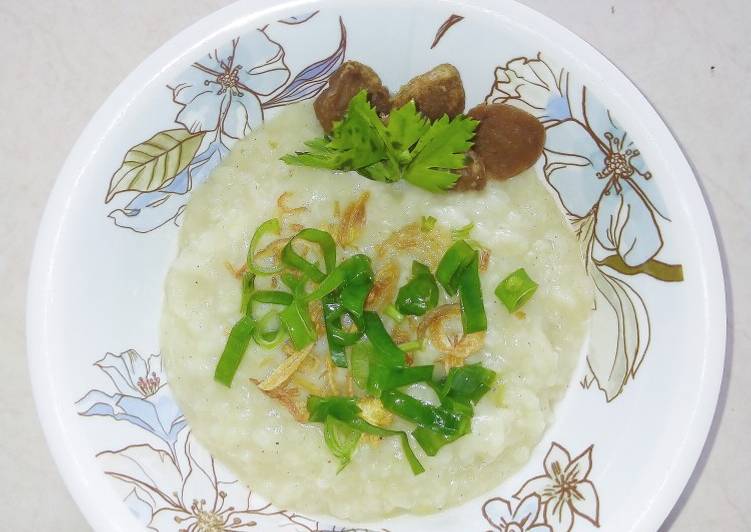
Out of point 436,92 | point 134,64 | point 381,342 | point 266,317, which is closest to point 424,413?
point 381,342

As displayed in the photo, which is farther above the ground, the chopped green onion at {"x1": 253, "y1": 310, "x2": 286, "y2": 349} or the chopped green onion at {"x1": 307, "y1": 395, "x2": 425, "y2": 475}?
the chopped green onion at {"x1": 253, "y1": 310, "x2": 286, "y2": 349}

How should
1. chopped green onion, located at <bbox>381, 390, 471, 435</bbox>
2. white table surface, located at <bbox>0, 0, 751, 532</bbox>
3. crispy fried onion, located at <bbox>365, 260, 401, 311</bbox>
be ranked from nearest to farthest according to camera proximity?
chopped green onion, located at <bbox>381, 390, 471, 435</bbox> < crispy fried onion, located at <bbox>365, 260, 401, 311</bbox> < white table surface, located at <bbox>0, 0, 751, 532</bbox>

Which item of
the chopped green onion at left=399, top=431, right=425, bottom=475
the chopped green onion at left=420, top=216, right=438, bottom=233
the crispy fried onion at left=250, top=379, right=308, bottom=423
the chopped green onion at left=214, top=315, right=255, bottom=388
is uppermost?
the chopped green onion at left=420, top=216, right=438, bottom=233

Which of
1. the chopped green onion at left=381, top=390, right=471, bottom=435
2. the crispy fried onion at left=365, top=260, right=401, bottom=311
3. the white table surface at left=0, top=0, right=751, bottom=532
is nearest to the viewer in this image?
the chopped green onion at left=381, top=390, right=471, bottom=435

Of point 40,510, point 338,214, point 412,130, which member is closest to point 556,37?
point 412,130

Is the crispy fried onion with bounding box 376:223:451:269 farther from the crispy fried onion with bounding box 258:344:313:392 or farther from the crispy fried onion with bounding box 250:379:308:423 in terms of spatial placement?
the crispy fried onion with bounding box 250:379:308:423

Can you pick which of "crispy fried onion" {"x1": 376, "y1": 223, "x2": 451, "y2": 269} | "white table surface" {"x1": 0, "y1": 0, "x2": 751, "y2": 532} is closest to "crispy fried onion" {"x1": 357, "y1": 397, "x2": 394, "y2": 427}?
"crispy fried onion" {"x1": 376, "y1": 223, "x2": 451, "y2": 269}

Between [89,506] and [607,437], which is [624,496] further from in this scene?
[89,506]
